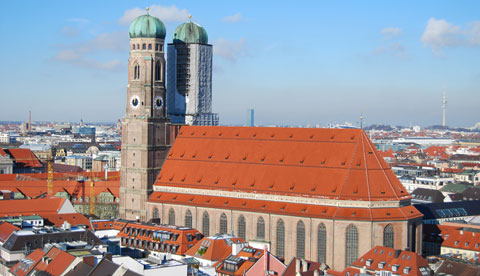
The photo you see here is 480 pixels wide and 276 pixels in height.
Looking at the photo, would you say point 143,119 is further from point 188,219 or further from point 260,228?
point 260,228

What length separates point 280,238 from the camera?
4109 inches

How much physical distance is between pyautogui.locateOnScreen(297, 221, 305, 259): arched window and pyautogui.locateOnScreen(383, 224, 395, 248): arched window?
10876mm

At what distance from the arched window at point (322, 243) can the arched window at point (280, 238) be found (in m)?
5.60

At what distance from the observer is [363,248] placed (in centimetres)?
9738

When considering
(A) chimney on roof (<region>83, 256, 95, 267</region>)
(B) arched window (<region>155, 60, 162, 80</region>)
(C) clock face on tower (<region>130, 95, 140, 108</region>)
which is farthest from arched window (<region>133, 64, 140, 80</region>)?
(A) chimney on roof (<region>83, 256, 95, 267</region>)

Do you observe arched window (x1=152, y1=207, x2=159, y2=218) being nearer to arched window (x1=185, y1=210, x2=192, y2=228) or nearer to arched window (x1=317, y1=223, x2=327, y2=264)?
arched window (x1=185, y1=210, x2=192, y2=228)

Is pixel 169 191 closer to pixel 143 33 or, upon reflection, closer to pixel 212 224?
pixel 212 224

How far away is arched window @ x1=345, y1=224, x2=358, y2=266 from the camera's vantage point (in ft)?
321

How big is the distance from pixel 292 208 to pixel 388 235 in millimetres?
13495

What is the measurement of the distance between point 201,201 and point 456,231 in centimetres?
3811

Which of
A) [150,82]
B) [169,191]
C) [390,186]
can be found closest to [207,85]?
[150,82]

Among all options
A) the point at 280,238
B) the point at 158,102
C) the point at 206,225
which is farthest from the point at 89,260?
the point at 158,102

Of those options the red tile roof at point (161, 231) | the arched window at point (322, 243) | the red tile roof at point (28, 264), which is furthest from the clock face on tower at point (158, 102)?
the red tile roof at point (28, 264)

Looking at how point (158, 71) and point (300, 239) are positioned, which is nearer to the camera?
point (300, 239)
